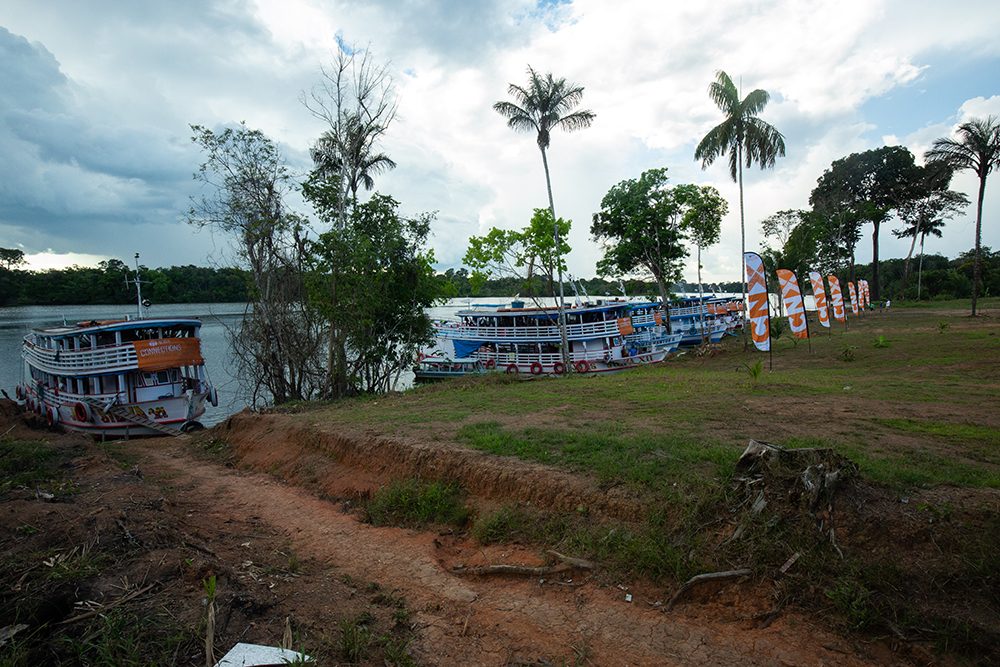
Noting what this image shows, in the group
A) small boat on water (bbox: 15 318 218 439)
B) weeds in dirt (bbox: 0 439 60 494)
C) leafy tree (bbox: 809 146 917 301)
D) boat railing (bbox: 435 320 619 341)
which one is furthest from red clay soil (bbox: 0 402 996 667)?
leafy tree (bbox: 809 146 917 301)

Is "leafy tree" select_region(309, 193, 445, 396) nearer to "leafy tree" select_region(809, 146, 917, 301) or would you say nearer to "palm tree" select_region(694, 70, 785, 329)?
"palm tree" select_region(694, 70, 785, 329)

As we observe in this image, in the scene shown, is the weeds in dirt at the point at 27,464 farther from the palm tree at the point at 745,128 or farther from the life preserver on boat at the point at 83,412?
the palm tree at the point at 745,128

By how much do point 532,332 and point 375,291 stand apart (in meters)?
12.6

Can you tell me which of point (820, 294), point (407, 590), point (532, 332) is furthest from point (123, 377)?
point (820, 294)

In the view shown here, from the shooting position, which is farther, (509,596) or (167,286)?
(167,286)

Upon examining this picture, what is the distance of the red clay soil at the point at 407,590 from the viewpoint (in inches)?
144

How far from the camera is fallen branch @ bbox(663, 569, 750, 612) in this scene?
14.3 ft

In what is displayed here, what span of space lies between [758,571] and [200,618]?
4.74 m

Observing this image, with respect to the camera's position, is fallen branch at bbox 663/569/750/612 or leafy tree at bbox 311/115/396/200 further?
leafy tree at bbox 311/115/396/200

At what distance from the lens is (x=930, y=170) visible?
40.5m

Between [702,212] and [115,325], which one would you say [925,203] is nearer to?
[702,212]

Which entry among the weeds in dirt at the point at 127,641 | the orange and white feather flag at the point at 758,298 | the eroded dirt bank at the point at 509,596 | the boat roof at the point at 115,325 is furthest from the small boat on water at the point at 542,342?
the weeds in dirt at the point at 127,641

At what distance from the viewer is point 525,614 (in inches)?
178

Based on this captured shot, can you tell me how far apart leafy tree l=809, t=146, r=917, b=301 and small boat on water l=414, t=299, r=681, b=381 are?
2678 cm
